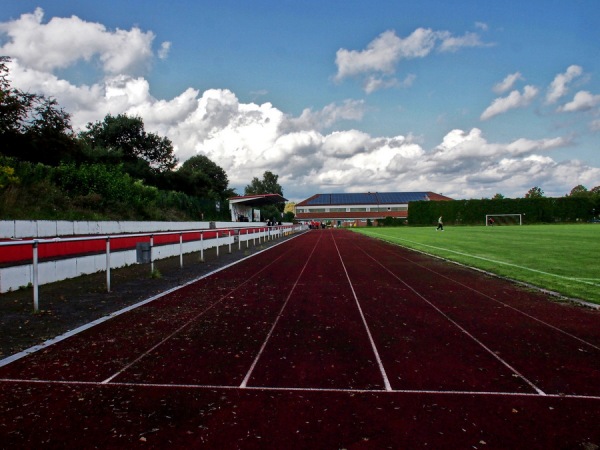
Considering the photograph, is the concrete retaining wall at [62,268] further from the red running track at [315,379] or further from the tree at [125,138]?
the tree at [125,138]

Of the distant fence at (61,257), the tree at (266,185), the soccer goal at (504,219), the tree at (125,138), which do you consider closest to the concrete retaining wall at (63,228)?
the distant fence at (61,257)

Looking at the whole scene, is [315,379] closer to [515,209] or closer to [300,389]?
[300,389]

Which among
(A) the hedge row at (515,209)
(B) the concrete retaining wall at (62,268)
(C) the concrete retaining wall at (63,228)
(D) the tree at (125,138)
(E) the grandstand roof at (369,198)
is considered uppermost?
(D) the tree at (125,138)

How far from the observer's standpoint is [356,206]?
371ft

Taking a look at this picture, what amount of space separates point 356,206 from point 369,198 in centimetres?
717

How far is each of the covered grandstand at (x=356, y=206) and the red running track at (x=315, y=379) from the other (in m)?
99.8

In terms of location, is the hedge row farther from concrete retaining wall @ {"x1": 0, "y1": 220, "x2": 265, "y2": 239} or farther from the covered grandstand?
concrete retaining wall @ {"x1": 0, "y1": 220, "x2": 265, "y2": 239}

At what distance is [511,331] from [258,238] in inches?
1064

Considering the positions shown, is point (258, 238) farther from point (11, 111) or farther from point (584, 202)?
point (584, 202)

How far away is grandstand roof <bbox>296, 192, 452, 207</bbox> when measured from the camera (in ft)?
373

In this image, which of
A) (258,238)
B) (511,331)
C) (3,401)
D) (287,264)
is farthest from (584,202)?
(3,401)

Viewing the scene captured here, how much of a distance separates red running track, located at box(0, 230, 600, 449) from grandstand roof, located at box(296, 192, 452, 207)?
10783 cm

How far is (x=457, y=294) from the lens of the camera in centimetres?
892

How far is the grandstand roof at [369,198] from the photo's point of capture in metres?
114
